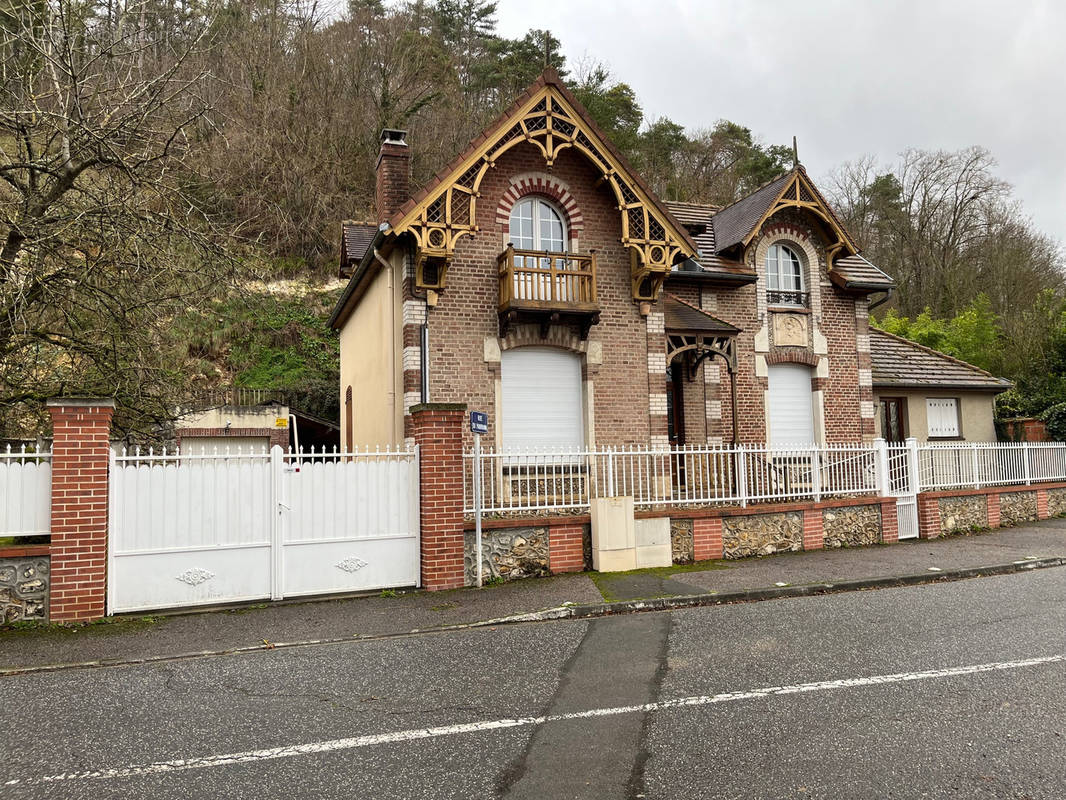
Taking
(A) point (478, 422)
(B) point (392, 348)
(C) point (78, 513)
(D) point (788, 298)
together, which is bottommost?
(C) point (78, 513)

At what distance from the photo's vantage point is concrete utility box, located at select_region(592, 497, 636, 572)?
1011 cm

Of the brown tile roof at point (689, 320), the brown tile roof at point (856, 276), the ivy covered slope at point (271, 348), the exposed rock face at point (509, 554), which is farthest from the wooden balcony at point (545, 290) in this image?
the ivy covered slope at point (271, 348)

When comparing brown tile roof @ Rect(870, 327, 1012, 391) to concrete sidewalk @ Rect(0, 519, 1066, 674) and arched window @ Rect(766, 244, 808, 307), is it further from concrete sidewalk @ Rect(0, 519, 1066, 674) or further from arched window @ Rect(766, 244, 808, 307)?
concrete sidewalk @ Rect(0, 519, 1066, 674)

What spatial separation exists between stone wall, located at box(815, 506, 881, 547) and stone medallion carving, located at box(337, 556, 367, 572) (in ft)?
24.8

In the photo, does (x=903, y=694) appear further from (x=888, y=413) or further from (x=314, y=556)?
(x=888, y=413)

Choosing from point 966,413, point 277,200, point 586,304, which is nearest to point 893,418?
point 966,413

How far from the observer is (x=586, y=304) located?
13.2m

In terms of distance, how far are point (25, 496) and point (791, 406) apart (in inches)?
575

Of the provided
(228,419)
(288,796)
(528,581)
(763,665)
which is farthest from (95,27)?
(228,419)

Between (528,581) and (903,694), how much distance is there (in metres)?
5.25

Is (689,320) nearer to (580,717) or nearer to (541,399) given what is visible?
(541,399)

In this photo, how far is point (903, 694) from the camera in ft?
16.9

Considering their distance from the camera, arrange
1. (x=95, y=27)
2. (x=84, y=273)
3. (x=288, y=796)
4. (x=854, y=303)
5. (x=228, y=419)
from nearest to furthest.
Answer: (x=288, y=796)
(x=84, y=273)
(x=95, y=27)
(x=854, y=303)
(x=228, y=419)

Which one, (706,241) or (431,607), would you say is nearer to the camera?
(431,607)
